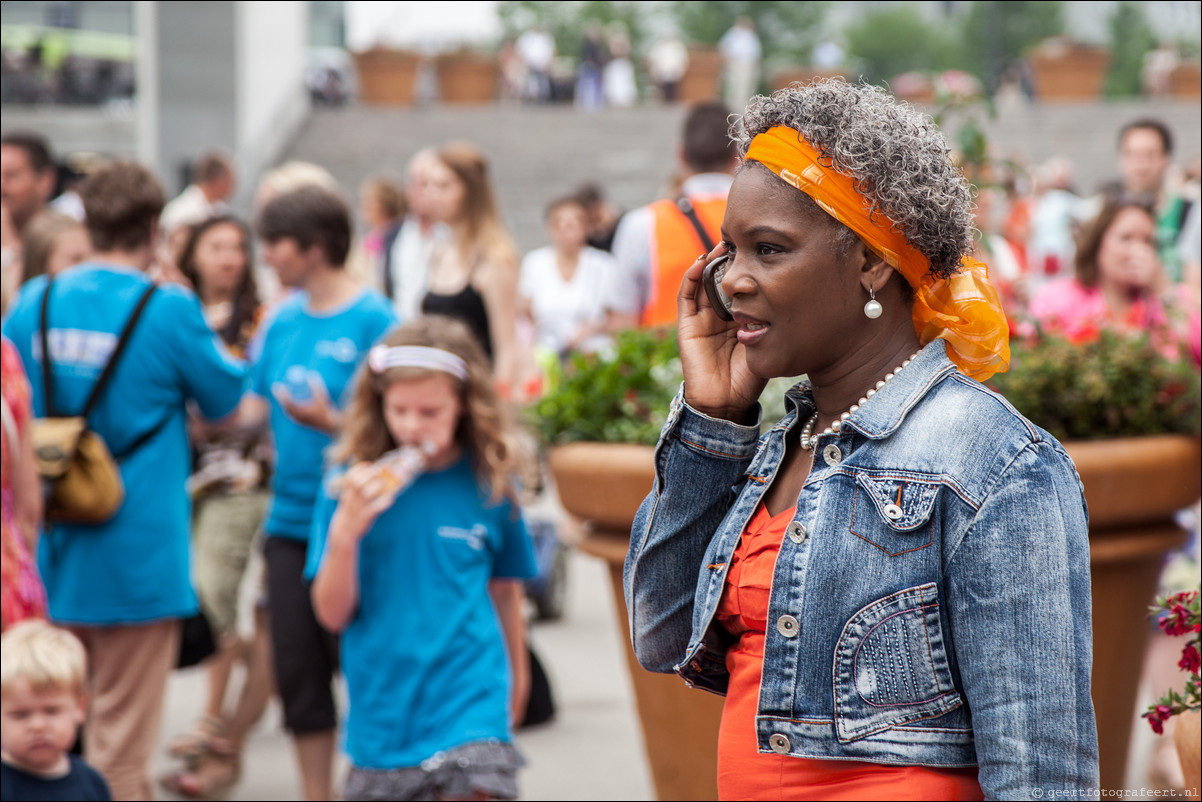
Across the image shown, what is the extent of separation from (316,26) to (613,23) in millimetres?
16137

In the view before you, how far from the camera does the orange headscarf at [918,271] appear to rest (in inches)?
72.9

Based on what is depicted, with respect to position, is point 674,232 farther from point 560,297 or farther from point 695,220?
point 560,297

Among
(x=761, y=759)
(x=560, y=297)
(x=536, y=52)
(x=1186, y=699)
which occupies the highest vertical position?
(x=536, y=52)

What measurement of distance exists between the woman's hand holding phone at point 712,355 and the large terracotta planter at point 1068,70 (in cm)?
3122

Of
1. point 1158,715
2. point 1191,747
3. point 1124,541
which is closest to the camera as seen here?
point 1158,715

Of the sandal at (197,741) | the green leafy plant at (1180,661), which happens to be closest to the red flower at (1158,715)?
the green leafy plant at (1180,661)

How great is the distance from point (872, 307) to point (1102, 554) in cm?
213

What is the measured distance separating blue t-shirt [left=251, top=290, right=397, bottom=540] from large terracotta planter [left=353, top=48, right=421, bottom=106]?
27.4 metres

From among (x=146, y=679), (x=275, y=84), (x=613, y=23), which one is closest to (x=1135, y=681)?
(x=146, y=679)

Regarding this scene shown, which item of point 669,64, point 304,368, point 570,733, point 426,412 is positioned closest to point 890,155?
point 426,412

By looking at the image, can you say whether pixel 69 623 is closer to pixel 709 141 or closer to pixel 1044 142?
pixel 709 141

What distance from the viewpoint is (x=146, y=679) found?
4.42 m

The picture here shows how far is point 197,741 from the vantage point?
5238 mm

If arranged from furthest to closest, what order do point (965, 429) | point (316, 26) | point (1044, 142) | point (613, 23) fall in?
point (316, 26)
point (613, 23)
point (1044, 142)
point (965, 429)
